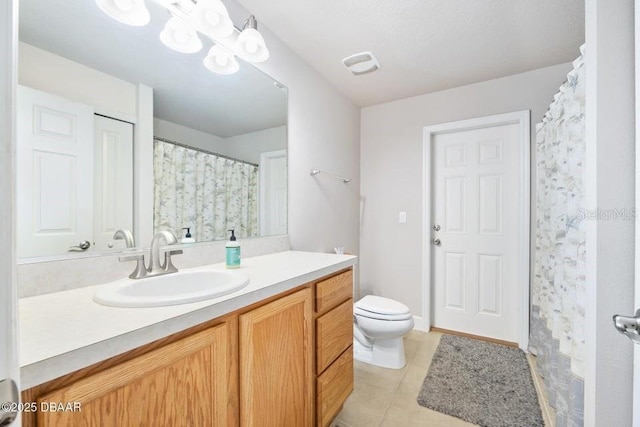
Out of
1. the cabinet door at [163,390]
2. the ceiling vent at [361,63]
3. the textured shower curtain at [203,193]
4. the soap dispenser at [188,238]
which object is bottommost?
the cabinet door at [163,390]

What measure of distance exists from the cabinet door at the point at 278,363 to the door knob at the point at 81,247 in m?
0.62

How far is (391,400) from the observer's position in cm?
161

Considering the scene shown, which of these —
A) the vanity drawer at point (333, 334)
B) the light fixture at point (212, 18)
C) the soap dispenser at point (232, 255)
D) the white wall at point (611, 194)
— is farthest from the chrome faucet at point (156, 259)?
the white wall at point (611, 194)

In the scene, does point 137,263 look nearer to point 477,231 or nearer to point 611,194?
point 611,194

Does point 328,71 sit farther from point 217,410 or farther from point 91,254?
point 217,410

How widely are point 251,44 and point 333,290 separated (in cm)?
132

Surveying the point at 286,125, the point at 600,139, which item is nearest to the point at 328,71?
the point at 286,125

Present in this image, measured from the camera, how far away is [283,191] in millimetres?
1811

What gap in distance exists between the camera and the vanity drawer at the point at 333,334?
3.96 feet

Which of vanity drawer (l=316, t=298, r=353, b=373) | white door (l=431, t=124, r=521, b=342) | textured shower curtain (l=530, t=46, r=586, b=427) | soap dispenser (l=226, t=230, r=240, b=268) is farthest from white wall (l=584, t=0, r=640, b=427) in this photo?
white door (l=431, t=124, r=521, b=342)

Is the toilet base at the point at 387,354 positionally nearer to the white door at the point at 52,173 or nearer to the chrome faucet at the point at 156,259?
the chrome faucet at the point at 156,259

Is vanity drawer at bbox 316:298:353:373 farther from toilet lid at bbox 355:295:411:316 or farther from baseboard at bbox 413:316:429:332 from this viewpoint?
baseboard at bbox 413:316:429:332

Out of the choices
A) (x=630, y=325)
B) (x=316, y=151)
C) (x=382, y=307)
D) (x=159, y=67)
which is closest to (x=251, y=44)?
(x=159, y=67)

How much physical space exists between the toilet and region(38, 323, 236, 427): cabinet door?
127cm
